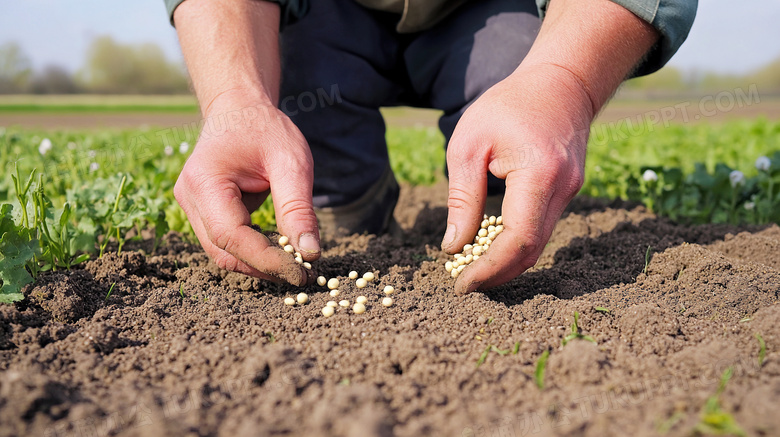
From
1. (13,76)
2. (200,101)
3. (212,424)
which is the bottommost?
(13,76)

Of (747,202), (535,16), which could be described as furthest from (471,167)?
(747,202)

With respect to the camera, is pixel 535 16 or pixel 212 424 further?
pixel 535 16

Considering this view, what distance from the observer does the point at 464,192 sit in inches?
67.9

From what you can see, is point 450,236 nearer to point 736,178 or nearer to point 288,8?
point 288,8

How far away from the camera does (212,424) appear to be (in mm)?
1114

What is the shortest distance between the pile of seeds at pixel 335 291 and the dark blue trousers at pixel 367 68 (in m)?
1.12

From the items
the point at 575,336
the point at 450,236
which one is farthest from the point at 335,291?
the point at 575,336

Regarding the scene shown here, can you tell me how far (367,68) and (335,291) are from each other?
1.58 meters

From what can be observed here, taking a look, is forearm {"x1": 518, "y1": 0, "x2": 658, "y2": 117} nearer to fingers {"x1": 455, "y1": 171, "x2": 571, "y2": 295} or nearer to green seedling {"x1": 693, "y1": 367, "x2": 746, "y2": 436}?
fingers {"x1": 455, "y1": 171, "x2": 571, "y2": 295}

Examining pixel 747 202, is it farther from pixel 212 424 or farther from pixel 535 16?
pixel 212 424

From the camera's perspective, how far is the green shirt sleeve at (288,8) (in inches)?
87.7

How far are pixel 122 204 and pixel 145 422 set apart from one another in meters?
1.54

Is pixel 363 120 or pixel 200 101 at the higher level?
pixel 200 101

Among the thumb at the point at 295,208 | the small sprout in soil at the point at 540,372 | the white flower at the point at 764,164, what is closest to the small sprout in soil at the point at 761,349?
the small sprout in soil at the point at 540,372
